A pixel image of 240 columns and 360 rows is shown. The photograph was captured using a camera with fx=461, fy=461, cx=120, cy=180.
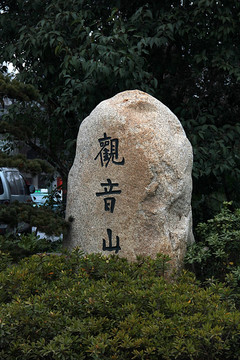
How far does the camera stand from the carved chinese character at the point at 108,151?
185 inches

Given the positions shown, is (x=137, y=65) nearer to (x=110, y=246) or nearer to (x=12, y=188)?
(x=110, y=246)

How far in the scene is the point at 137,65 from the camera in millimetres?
5906

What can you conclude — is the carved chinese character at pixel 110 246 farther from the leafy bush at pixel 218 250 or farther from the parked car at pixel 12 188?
the parked car at pixel 12 188

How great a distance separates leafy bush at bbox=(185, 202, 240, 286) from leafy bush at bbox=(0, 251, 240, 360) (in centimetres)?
112

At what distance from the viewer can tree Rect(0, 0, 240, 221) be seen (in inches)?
235

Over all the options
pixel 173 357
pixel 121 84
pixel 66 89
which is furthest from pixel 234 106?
pixel 173 357

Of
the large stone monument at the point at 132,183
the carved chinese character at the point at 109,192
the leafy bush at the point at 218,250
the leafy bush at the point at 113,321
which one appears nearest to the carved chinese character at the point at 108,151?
the large stone monument at the point at 132,183

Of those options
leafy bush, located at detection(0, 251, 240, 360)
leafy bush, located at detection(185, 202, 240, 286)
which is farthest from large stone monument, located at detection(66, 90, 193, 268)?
leafy bush, located at detection(0, 251, 240, 360)

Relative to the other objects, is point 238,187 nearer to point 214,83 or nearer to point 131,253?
point 214,83

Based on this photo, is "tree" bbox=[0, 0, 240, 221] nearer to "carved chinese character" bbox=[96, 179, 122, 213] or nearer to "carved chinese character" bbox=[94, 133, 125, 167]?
"carved chinese character" bbox=[94, 133, 125, 167]

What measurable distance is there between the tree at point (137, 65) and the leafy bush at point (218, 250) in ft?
4.24

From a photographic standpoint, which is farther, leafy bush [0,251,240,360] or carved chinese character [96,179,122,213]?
carved chinese character [96,179,122,213]

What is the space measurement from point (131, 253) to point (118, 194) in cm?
60

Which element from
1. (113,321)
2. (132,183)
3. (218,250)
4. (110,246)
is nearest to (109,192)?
(132,183)
